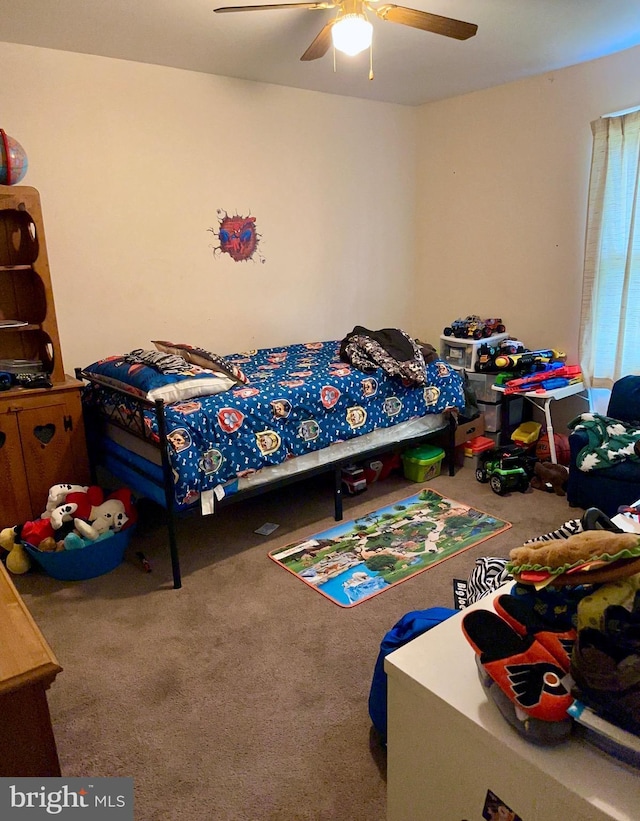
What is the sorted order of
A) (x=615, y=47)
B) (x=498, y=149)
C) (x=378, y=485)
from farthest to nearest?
(x=498, y=149), (x=378, y=485), (x=615, y=47)

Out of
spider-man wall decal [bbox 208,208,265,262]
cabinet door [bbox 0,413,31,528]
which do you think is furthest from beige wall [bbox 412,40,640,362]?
cabinet door [bbox 0,413,31,528]

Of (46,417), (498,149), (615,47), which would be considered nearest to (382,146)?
(498,149)

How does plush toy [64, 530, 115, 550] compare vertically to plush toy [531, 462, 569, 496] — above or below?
above

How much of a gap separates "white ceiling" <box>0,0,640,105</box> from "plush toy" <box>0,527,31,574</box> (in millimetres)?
2277

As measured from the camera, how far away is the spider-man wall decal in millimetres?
3527

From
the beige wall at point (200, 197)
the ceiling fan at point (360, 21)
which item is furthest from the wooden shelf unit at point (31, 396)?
the ceiling fan at point (360, 21)

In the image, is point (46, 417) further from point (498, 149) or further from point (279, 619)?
point (498, 149)

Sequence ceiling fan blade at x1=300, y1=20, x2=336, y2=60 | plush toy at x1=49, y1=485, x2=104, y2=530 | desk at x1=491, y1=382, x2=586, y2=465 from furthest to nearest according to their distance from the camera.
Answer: desk at x1=491, y1=382, x2=586, y2=465 < plush toy at x1=49, y1=485, x2=104, y2=530 < ceiling fan blade at x1=300, y1=20, x2=336, y2=60

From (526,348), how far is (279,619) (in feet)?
9.04

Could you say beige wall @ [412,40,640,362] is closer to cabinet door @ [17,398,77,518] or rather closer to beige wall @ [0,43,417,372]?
beige wall @ [0,43,417,372]

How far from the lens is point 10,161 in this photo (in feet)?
8.02

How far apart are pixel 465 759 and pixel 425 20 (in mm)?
2429

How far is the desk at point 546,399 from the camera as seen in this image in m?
3.37

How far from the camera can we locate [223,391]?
2646 mm
